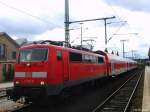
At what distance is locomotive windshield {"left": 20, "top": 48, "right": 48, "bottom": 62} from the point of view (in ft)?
50.4

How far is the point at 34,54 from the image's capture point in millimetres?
15555

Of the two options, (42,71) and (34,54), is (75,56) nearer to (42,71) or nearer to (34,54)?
(34,54)

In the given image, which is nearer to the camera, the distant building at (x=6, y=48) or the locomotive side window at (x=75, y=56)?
the locomotive side window at (x=75, y=56)

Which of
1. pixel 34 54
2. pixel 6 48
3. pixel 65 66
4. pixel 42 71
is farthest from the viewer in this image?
pixel 6 48

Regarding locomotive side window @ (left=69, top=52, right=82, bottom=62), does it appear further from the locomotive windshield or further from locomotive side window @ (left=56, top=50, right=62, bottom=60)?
the locomotive windshield

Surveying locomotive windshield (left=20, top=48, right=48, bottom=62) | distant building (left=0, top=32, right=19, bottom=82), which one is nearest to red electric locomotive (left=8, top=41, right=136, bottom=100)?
locomotive windshield (left=20, top=48, right=48, bottom=62)

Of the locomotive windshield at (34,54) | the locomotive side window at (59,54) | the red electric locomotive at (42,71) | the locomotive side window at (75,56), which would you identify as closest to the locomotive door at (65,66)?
the red electric locomotive at (42,71)

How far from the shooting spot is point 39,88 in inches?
574

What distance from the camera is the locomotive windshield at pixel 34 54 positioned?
15350mm

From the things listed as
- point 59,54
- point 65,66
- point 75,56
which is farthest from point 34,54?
point 75,56

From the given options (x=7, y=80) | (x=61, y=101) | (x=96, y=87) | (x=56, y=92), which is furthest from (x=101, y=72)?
(x=7, y=80)

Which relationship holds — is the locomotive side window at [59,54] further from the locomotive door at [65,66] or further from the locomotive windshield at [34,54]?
the locomotive windshield at [34,54]

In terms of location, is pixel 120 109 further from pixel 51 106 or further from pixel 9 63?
pixel 9 63

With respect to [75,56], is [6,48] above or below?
above
